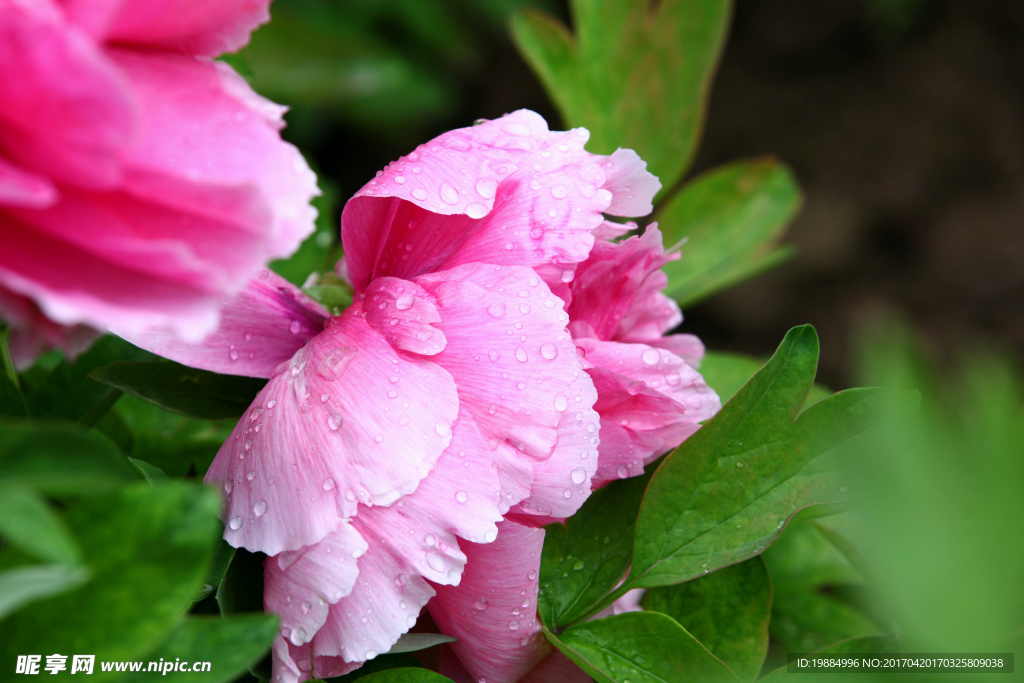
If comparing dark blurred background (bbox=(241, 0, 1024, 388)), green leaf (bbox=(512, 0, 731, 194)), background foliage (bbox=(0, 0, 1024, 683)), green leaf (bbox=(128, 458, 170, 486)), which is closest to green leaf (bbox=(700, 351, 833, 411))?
background foliage (bbox=(0, 0, 1024, 683))

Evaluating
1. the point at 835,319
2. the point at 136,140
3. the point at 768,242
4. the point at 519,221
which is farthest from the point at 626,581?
the point at 835,319

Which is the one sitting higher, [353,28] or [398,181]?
[398,181]

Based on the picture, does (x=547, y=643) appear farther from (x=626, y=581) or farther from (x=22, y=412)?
(x=22, y=412)

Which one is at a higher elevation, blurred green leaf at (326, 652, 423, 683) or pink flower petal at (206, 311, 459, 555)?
pink flower petal at (206, 311, 459, 555)

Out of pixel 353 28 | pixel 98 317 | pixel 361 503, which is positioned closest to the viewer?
pixel 98 317

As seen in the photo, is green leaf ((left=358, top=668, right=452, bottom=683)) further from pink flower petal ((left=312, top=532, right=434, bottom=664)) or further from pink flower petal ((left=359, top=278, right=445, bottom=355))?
pink flower petal ((left=359, top=278, right=445, bottom=355))

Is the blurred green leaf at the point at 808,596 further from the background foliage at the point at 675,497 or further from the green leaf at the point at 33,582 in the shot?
the green leaf at the point at 33,582
